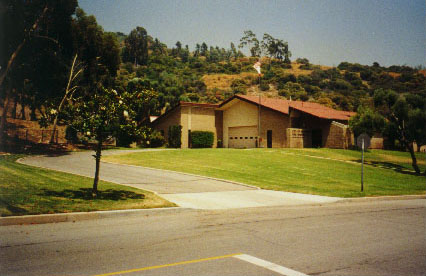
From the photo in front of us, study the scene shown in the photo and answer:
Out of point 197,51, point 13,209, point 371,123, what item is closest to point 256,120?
point 371,123

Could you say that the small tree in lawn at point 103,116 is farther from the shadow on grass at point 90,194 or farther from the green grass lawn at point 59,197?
the green grass lawn at point 59,197

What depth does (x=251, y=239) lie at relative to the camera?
684 cm

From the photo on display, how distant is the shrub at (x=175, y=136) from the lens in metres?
39.2

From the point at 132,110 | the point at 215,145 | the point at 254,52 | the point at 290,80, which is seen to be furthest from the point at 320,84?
the point at 132,110

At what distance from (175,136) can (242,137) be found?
26.8 feet

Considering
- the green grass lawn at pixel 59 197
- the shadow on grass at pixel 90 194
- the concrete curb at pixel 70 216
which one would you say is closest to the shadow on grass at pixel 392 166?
the green grass lawn at pixel 59 197

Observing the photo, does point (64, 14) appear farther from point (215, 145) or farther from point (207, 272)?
point (207, 272)

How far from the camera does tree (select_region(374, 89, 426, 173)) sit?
90.7ft

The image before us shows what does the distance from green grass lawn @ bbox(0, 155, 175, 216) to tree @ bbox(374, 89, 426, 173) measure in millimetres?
24753

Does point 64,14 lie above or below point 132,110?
above

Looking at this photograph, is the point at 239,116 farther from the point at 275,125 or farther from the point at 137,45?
the point at 137,45

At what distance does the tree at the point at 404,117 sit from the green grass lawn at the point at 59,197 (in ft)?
81.2

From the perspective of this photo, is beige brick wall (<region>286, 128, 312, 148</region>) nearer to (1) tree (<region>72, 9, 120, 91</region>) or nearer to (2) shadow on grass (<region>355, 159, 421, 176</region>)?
(2) shadow on grass (<region>355, 159, 421, 176</region>)

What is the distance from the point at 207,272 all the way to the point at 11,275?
8.72 ft
